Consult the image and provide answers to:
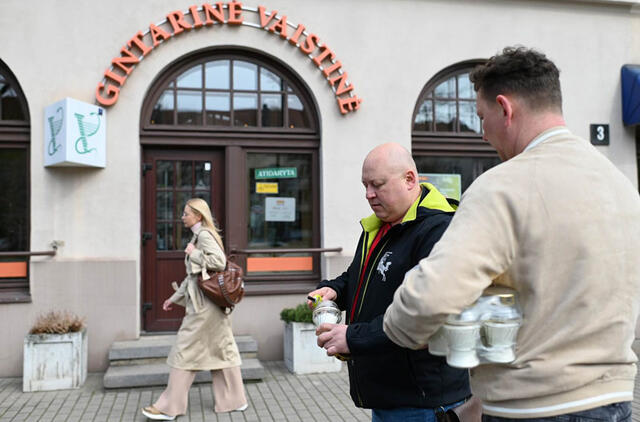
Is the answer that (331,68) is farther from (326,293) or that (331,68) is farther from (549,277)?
(549,277)

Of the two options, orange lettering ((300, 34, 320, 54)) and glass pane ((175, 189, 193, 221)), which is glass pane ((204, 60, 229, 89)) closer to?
orange lettering ((300, 34, 320, 54))

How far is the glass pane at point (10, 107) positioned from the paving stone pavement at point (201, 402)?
3.20m

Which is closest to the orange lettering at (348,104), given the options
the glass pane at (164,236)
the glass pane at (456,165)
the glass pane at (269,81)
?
the glass pane at (269,81)

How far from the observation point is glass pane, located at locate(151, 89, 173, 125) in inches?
298

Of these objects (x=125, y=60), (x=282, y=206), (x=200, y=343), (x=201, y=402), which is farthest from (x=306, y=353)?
(x=125, y=60)

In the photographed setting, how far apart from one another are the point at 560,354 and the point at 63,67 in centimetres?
706

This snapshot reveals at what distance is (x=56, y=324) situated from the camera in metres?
6.34

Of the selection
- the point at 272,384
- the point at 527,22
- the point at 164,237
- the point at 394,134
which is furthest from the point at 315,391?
the point at 527,22

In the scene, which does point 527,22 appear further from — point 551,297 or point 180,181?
point 551,297

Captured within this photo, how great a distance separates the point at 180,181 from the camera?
767 cm

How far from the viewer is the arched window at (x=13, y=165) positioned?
7.15m

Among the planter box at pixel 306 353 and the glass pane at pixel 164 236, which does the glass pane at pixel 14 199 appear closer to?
the glass pane at pixel 164 236

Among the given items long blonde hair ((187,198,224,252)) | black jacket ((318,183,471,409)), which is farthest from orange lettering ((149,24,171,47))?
black jacket ((318,183,471,409))

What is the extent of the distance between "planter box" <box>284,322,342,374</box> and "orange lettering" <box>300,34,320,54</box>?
356 centimetres
